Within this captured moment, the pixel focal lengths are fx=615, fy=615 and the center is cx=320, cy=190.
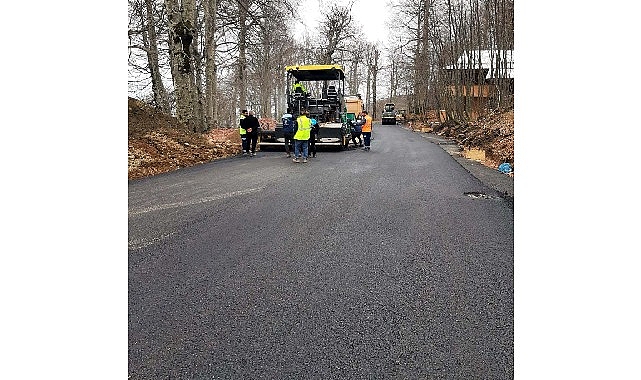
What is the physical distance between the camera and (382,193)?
426 inches

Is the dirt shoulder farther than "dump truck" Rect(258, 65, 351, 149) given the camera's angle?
No

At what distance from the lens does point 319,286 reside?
5.18 meters

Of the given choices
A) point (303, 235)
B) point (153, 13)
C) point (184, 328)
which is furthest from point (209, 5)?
point (184, 328)

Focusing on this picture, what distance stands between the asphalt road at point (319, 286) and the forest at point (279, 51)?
1103 cm

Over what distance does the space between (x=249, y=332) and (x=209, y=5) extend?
23648 millimetres

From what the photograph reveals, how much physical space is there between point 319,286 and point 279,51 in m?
40.8

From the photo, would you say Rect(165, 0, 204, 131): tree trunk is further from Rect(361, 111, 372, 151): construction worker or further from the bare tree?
the bare tree

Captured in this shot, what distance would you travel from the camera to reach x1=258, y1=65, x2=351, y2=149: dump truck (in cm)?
2223

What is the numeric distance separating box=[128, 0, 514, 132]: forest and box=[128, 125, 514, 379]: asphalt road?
11.0 m

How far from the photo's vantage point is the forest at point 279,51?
21031mm

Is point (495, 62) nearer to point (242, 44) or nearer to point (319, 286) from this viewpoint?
point (242, 44)

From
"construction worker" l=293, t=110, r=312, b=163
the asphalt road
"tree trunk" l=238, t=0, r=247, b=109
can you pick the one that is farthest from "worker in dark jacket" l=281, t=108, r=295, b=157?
the asphalt road

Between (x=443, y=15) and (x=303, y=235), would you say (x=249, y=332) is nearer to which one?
(x=303, y=235)

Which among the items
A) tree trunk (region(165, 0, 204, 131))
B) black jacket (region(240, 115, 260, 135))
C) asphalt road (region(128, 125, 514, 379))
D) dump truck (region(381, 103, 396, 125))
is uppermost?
tree trunk (region(165, 0, 204, 131))
